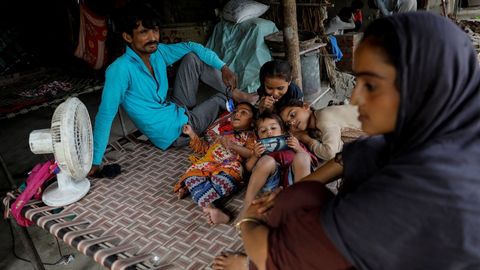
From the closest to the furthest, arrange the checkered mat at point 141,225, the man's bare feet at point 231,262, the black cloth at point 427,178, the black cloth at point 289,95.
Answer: the black cloth at point 427,178, the man's bare feet at point 231,262, the checkered mat at point 141,225, the black cloth at point 289,95

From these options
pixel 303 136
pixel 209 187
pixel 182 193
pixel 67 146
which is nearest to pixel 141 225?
pixel 182 193

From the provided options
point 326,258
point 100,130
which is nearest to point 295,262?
point 326,258

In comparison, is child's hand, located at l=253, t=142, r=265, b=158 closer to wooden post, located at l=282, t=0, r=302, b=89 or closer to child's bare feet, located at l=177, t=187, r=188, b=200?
child's bare feet, located at l=177, t=187, r=188, b=200

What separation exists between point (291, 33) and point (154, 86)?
4.95 feet

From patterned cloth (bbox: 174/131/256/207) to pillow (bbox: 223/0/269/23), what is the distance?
3.26m

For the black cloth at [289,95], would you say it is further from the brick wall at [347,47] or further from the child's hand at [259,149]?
the brick wall at [347,47]

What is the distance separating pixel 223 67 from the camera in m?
3.15

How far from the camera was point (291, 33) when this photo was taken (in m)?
3.54

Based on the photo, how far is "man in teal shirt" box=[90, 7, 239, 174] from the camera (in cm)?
255

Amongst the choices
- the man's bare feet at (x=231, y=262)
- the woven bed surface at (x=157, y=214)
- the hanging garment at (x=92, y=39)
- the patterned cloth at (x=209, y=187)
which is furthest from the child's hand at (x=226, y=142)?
the hanging garment at (x=92, y=39)

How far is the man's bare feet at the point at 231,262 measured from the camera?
1423 millimetres

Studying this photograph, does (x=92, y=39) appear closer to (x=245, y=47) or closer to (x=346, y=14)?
(x=245, y=47)

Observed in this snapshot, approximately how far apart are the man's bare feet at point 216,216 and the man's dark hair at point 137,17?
1.48m

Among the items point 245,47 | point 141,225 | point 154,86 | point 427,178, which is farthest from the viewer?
point 245,47
